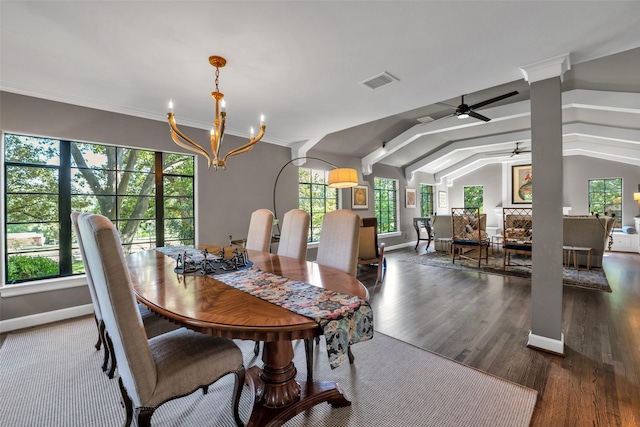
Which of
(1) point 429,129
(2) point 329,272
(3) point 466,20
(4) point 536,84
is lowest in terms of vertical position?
(2) point 329,272

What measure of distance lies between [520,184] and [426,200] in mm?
2956

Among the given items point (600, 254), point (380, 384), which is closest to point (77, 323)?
point (380, 384)

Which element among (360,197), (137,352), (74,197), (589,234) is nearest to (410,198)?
(360,197)

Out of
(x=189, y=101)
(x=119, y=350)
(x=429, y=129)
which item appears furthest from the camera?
(x=429, y=129)

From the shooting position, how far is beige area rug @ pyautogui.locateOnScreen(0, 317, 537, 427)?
1.61m

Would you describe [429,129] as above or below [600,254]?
above

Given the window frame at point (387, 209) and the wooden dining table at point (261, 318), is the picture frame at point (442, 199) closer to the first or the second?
the window frame at point (387, 209)

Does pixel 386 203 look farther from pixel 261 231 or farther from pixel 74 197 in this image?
pixel 74 197

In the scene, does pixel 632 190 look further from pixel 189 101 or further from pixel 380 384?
pixel 189 101

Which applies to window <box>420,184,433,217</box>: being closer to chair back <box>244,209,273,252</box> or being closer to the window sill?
chair back <box>244,209,273,252</box>

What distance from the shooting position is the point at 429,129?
18.7ft

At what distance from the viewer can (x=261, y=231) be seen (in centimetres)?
312

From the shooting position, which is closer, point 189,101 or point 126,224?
point 189,101

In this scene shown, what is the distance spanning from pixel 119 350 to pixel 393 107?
138 inches
